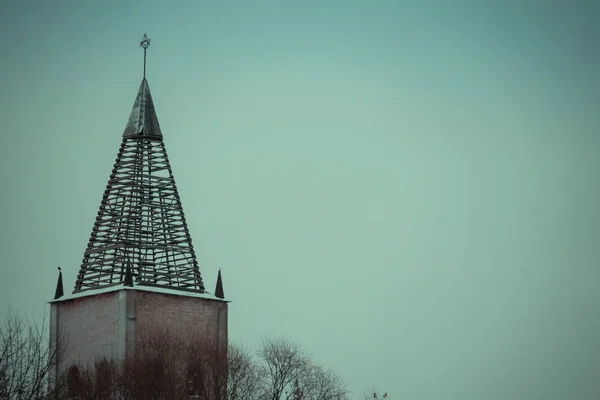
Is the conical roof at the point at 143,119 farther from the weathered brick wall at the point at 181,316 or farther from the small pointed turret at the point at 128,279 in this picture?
the weathered brick wall at the point at 181,316

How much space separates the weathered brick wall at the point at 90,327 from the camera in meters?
75.1

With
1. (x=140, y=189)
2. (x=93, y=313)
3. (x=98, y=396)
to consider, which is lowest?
(x=98, y=396)

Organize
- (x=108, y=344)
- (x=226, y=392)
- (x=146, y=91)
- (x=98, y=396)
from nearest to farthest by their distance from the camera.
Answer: (x=98, y=396), (x=226, y=392), (x=108, y=344), (x=146, y=91)

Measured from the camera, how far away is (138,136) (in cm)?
7969

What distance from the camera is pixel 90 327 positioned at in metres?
76.1

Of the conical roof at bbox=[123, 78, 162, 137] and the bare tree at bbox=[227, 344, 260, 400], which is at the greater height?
the conical roof at bbox=[123, 78, 162, 137]

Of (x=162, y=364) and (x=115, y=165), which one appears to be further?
(x=115, y=165)

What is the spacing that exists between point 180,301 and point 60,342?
6.43 metres

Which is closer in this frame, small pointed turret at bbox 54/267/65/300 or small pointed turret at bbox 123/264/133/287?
small pointed turret at bbox 123/264/133/287

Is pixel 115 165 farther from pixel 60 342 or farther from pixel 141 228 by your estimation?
pixel 60 342

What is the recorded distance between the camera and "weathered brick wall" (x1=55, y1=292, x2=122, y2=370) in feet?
246

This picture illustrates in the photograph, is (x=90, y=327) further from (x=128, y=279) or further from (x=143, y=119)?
(x=143, y=119)

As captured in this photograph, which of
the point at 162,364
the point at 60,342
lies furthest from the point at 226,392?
the point at 60,342

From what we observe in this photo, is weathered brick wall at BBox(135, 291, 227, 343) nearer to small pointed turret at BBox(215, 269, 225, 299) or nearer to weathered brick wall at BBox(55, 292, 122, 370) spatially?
small pointed turret at BBox(215, 269, 225, 299)
